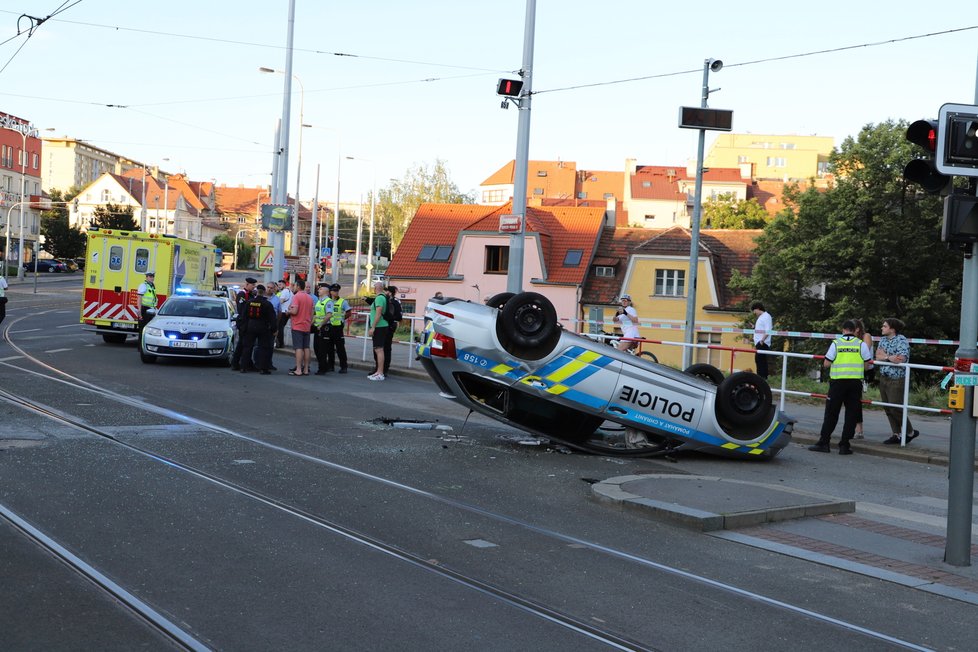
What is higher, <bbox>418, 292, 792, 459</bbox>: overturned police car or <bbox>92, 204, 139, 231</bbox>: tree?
<bbox>92, 204, 139, 231</bbox>: tree

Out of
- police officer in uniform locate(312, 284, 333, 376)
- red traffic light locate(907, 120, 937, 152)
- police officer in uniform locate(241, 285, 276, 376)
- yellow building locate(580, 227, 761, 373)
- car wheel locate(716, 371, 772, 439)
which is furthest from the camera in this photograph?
yellow building locate(580, 227, 761, 373)

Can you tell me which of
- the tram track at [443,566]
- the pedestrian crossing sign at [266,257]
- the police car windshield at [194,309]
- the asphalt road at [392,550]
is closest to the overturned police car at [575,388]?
the asphalt road at [392,550]

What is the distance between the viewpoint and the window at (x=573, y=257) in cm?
6216

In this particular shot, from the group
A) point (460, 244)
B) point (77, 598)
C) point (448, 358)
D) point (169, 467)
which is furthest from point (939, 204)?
point (77, 598)

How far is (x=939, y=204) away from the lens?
43031mm

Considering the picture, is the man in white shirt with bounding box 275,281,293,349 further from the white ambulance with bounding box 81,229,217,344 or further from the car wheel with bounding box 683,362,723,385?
the car wheel with bounding box 683,362,723,385

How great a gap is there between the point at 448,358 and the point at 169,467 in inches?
124

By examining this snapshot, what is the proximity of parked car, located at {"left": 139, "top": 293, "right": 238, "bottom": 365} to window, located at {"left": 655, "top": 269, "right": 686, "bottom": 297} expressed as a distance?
39.6 metres

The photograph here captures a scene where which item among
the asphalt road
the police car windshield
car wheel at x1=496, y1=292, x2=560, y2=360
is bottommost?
the asphalt road

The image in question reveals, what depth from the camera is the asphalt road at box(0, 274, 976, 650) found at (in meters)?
5.43

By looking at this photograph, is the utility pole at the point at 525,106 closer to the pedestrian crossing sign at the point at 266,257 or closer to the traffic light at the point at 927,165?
the traffic light at the point at 927,165

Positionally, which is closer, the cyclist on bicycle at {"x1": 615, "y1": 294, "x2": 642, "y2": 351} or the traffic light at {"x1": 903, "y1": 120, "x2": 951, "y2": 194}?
the traffic light at {"x1": 903, "y1": 120, "x2": 951, "y2": 194}

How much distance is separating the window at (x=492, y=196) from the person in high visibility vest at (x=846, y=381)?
411ft

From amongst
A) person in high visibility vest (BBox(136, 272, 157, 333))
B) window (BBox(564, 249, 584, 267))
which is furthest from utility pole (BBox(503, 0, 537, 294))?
window (BBox(564, 249, 584, 267))
